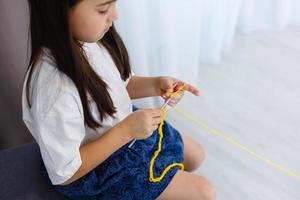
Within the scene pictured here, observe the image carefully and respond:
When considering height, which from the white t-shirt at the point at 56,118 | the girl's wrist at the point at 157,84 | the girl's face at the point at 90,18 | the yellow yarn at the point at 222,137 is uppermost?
the girl's face at the point at 90,18

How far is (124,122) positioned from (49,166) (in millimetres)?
180

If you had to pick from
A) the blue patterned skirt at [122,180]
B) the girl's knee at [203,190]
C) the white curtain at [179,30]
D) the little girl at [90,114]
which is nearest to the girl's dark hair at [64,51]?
the little girl at [90,114]

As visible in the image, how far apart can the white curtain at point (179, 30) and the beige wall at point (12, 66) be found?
35cm

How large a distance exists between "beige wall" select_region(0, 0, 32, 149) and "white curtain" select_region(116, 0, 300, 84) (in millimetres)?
347

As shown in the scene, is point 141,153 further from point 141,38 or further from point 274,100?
point 274,100

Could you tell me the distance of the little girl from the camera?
2.37 feet

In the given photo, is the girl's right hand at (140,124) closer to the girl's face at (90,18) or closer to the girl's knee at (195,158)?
the girl's face at (90,18)

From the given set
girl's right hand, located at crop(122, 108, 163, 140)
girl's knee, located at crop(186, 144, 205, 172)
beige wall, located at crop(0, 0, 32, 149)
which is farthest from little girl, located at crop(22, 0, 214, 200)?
beige wall, located at crop(0, 0, 32, 149)

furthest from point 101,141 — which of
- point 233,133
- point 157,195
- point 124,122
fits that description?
point 233,133

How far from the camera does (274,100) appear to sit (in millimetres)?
1552

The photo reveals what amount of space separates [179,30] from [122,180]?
749 mm

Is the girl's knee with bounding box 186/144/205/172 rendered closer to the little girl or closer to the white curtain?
the little girl

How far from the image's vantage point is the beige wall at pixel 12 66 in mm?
1030

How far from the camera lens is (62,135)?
2.42 ft
